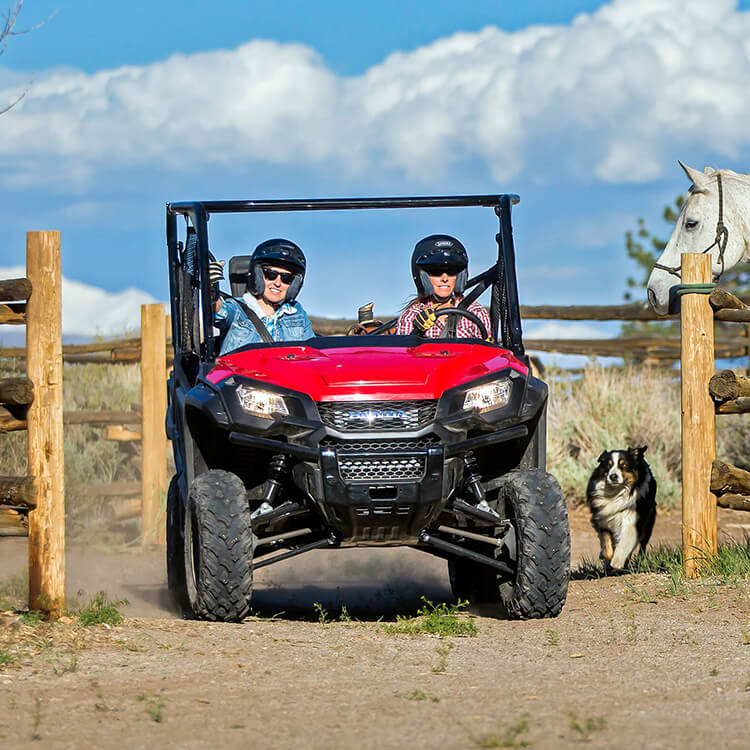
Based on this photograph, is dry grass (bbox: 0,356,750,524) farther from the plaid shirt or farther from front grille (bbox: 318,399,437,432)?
front grille (bbox: 318,399,437,432)

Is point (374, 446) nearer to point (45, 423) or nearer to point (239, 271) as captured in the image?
point (45, 423)

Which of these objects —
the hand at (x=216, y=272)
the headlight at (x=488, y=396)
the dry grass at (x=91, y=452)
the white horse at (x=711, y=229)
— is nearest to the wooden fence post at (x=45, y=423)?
the hand at (x=216, y=272)

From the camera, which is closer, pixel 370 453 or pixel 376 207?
pixel 370 453

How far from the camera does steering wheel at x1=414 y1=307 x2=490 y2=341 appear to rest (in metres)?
7.16

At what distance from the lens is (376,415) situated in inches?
244

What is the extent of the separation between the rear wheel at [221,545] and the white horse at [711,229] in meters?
5.73

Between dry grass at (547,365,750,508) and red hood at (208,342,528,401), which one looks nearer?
red hood at (208,342,528,401)

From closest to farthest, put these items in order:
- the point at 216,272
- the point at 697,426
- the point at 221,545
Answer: the point at 221,545 → the point at 216,272 → the point at 697,426

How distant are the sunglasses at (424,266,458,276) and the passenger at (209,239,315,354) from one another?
0.76m

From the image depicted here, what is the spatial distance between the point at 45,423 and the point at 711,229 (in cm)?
659

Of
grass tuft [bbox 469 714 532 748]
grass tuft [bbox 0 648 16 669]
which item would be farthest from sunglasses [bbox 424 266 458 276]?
grass tuft [bbox 469 714 532 748]

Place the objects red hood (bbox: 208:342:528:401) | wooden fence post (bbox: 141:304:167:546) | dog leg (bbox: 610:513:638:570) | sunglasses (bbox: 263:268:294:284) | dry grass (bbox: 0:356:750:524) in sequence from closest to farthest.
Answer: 1. red hood (bbox: 208:342:528:401)
2. sunglasses (bbox: 263:268:294:284)
3. dog leg (bbox: 610:513:638:570)
4. wooden fence post (bbox: 141:304:167:546)
5. dry grass (bbox: 0:356:750:524)

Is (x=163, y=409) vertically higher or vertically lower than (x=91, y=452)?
higher

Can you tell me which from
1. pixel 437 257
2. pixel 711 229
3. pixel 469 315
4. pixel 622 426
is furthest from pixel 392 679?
pixel 622 426
